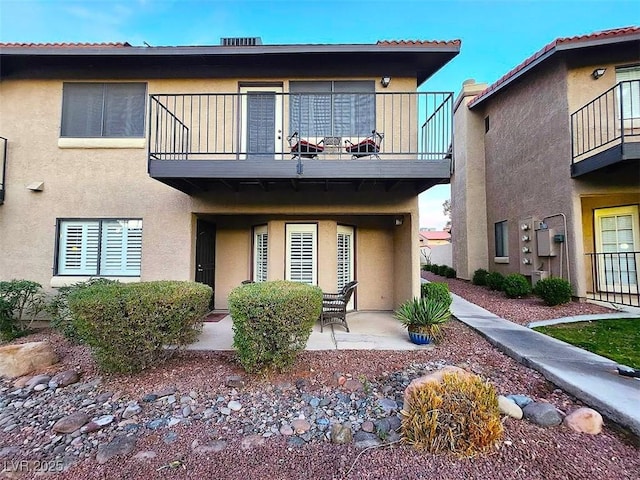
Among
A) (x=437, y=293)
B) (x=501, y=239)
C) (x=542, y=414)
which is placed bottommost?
(x=542, y=414)

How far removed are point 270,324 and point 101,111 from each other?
7.35m

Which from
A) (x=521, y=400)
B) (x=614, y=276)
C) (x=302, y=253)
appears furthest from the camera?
(x=614, y=276)

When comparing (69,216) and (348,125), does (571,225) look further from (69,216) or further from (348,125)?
(69,216)

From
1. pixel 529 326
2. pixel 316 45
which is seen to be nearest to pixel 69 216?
pixel 316 45

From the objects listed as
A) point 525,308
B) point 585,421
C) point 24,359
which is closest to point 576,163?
point 525,308

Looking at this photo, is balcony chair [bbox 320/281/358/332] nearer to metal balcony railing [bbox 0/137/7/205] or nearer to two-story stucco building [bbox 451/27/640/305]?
two-story stucco building [bbox 451/27/640/305]

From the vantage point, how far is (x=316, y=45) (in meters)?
7.10

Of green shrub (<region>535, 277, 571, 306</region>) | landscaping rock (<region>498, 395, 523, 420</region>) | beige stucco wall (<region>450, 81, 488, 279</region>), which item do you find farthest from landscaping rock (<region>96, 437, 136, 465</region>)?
beige stucco wall (<region>450, 81, 488, 279</region>)

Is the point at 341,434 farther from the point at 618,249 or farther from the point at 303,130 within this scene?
the point at 618,249

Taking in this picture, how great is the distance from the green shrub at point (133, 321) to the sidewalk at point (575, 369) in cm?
522

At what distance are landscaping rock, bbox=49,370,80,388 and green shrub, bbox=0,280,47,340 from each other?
9.88 ft

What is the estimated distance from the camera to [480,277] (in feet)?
42.4

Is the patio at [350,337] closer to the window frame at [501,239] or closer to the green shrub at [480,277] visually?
the green shrub at [480,277]

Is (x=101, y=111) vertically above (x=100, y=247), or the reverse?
(x=101, y=111)
